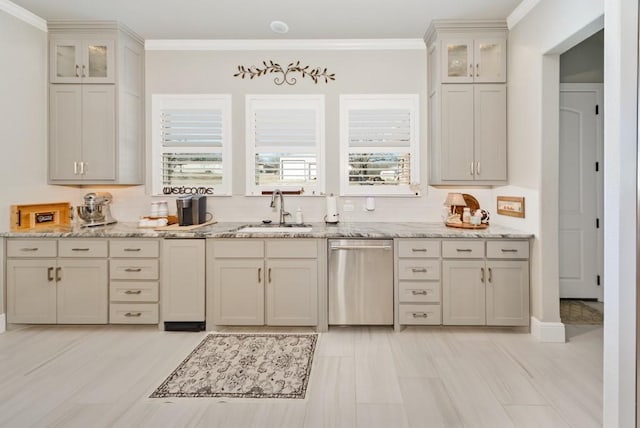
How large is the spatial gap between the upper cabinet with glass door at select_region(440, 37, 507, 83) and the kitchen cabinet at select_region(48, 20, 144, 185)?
3.15 m

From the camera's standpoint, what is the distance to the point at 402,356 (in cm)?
280

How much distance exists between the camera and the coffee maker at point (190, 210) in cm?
353

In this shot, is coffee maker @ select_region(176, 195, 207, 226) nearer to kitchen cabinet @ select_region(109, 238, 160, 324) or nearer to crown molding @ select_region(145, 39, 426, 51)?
kitchen cabinet @ select_region(109, 238, 160, 324)

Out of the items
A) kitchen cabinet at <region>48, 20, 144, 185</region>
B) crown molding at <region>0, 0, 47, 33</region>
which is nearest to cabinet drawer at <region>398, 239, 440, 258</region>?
kitchen cabinet at <region>48, 20, 144, 185</region>

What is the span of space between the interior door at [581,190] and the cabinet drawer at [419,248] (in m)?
2.09

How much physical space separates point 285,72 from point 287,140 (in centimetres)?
72

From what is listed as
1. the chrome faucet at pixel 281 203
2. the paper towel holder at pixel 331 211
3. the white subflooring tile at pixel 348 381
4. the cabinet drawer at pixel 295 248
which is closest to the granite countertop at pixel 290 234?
the cabinet drawer at pixel 295 248

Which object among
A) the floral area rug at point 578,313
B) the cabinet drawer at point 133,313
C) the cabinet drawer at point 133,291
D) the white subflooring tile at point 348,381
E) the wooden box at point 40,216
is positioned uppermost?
the wooden box at point 40,216

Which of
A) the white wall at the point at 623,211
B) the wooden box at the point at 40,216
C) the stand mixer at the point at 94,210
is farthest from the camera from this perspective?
the stand mixer at the point at 94,210

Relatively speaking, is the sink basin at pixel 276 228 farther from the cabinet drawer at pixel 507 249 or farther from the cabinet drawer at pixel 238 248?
the cabinet drawer at pixel 507 249

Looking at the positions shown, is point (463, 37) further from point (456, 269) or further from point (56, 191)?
point (56, 191)

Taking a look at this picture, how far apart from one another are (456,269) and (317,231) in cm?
126

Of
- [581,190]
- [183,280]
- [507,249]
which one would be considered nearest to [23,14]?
[183,280]

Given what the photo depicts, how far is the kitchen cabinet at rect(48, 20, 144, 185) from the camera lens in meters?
3.54
